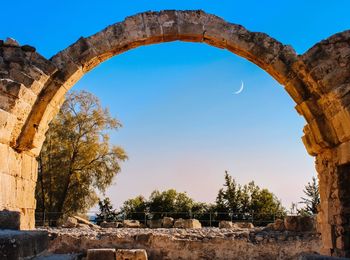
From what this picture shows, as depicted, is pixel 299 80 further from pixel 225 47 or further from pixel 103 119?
pixel 103 119

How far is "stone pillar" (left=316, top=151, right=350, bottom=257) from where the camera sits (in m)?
6.21

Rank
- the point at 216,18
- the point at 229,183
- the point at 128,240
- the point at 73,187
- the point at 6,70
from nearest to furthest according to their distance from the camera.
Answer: the point at 6,70 → the point at 216,18 → the point at 128,240 → the point at 73,187 → the point at 229,183

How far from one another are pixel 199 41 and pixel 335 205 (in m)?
3.37

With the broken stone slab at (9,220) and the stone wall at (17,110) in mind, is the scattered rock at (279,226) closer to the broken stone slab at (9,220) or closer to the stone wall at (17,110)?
the stone wall at (17,110)

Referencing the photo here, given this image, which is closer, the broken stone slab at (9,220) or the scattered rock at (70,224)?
the broken stone slab at (9,220)

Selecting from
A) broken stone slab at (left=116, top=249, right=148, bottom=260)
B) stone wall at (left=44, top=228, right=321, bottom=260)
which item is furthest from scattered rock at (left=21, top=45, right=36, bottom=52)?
stone wall at (left=44, top=228, right=321, bottom=260)

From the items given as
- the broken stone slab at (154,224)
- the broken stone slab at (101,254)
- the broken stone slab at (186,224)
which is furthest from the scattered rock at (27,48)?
the broken stone slab at (154,224)

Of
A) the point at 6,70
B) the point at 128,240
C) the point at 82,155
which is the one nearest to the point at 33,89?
the point at 6,70

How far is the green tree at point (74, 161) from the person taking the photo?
2509 centimetres

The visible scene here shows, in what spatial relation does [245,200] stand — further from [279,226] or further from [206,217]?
[279,226]

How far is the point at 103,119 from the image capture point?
25922 mm

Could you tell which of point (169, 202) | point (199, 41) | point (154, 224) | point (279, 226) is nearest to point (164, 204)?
point (169, 202)

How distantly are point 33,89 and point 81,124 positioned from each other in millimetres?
19393

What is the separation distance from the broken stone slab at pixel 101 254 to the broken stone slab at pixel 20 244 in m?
7.18
